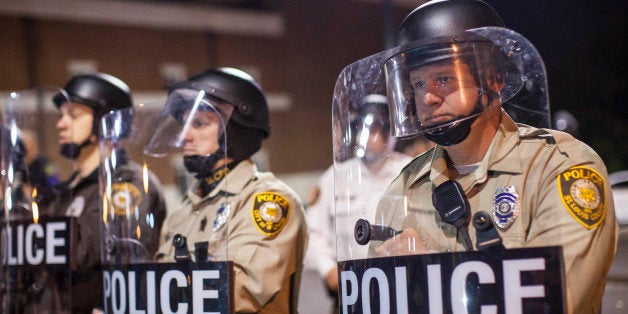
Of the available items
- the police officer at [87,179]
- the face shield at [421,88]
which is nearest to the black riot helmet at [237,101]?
the police officer at [87,179]

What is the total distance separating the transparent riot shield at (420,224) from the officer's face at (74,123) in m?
1.78

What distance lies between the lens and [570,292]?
5.32 feet

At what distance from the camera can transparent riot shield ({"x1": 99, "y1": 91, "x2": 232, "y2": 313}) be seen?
237cm

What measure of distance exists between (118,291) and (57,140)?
1312 mm

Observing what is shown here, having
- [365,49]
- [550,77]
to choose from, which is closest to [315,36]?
[365,49]

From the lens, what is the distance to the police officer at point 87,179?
9.37ft

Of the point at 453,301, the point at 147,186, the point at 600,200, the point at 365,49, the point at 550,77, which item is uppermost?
the point at 365,49

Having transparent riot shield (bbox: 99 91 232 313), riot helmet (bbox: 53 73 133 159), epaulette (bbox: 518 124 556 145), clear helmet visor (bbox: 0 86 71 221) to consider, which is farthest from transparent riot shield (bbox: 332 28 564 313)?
riot helmet (bbox: 53 73 133 159)

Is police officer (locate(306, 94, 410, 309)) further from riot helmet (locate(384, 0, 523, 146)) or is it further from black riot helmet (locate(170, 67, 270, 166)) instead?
black riot helmet (locate(170, 67, 270, 166))

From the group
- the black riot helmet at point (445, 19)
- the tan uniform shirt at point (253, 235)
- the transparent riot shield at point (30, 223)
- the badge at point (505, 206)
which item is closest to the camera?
the badge at point (505, 206)

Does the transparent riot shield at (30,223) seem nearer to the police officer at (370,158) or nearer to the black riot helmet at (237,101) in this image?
the black riot helmet at (237,101)

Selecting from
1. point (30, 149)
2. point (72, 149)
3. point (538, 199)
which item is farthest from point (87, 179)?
point (538, 199)

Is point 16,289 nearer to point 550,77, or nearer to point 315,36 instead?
point 550,77

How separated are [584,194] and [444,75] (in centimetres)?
44
